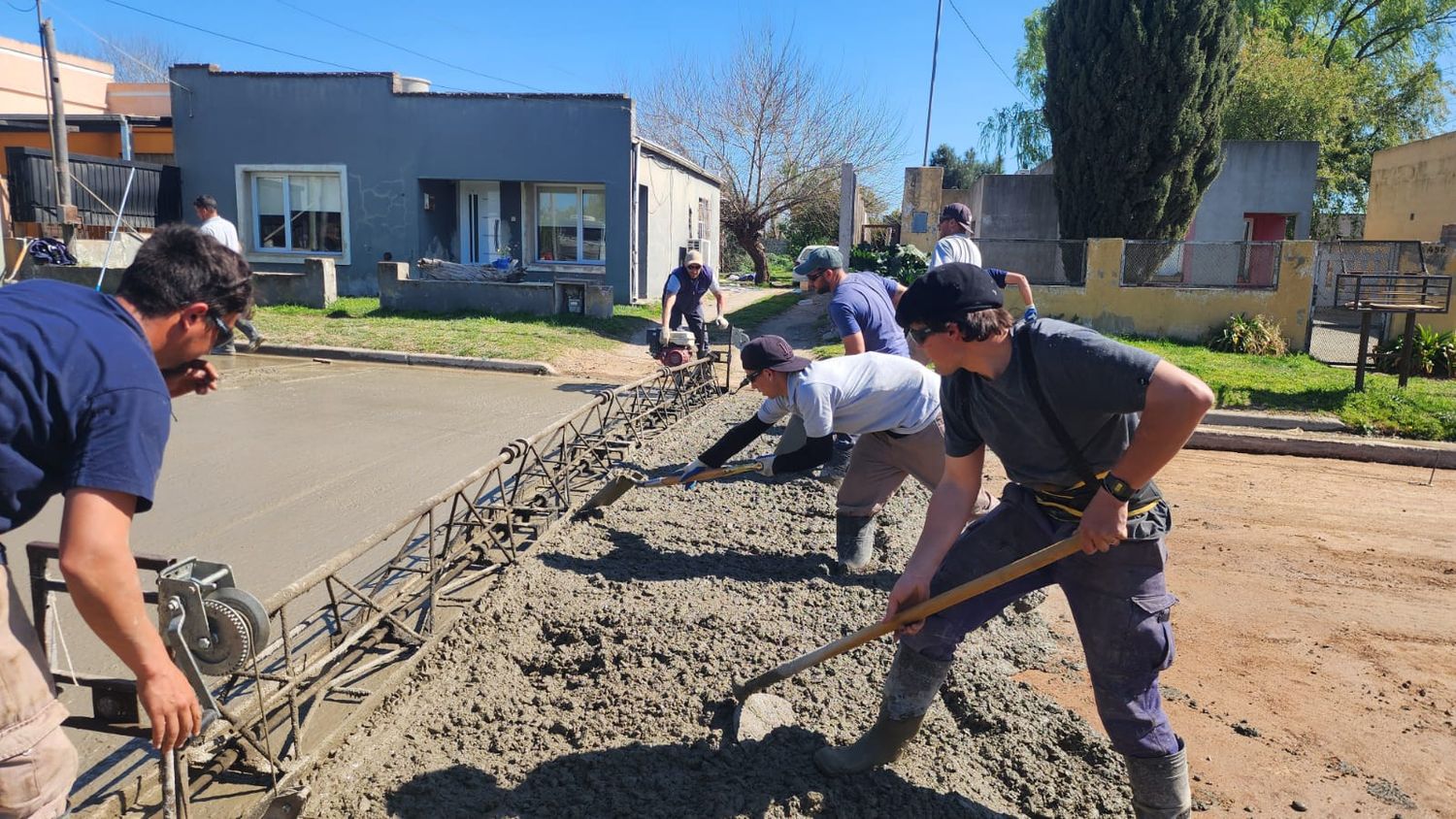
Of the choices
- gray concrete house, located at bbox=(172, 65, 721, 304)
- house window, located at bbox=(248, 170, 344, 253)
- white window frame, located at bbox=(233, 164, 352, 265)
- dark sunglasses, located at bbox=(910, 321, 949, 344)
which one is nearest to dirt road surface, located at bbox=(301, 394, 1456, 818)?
dark sunglasses, located at bbox=(910, 321, 949, 344)

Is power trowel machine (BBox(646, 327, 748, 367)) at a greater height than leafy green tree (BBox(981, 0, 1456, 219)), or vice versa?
leafy green tree (BBox(981, 0, 1456, 219))

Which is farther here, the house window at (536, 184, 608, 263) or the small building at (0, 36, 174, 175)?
the small building at (0, 36, 174, 175)

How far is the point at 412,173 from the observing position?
56.3 ft

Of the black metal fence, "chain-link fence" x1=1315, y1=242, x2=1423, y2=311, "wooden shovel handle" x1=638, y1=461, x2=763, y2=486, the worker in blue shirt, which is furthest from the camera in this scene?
the black metal fence

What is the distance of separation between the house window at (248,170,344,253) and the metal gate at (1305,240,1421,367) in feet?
54.2

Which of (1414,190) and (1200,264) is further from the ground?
(1414,190)

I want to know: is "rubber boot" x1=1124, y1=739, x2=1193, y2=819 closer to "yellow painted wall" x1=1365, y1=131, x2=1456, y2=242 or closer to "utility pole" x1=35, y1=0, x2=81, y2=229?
"utility pole" x1=35, y1=0, x2=81, y2=229

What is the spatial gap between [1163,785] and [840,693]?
1260mm

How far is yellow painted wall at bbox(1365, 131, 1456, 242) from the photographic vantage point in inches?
750

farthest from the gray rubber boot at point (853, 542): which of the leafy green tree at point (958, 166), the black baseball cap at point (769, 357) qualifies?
the leafy green tree at point (958, 166)

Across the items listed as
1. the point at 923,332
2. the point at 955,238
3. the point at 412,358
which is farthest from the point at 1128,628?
the point at 412,358

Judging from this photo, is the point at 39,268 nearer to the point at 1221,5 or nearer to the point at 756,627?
the point at 756,627

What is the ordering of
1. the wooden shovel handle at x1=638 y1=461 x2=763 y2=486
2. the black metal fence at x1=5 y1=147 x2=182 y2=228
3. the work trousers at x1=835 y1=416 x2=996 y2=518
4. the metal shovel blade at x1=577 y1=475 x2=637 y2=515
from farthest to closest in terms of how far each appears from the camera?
the black metal fence at x1=5 y1=147 x2=182 y2=228 < the metal shovel blade at x1=577 y1=475 x2=637 y2=515 < the wooden shovel handle at x1=638 y1=461 x2=763 y2=486 < the work trousers at x1=835 y1=416 x2=996 y2=518

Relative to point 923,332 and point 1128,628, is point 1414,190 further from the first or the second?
point 923,332
